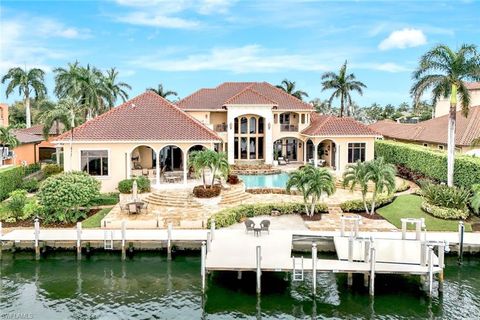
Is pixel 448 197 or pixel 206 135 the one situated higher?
pixel 206 135

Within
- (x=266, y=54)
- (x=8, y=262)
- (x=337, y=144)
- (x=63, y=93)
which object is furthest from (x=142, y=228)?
(x=266, y=54)


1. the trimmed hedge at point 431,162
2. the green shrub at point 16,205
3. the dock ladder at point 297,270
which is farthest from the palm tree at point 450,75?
the green shrub at point 16,205

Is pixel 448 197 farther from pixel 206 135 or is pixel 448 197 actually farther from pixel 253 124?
pixel 253 124

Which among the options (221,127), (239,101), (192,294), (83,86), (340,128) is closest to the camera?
(192,294)

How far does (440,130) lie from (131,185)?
3060 centimetres

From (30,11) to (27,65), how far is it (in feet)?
127

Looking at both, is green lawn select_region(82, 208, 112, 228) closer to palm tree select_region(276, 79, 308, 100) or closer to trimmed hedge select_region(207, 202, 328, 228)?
trimmed hedge select_region(207, 202, 328, 228)

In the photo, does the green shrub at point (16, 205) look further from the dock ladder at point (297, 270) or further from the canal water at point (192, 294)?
the dock ladder at point (297, 270)

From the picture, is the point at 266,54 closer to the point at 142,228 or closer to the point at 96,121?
the point at 96,121

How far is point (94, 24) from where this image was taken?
1323 inches

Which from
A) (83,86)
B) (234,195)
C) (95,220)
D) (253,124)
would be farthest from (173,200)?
(83,86)

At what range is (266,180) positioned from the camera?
3838 centimetres

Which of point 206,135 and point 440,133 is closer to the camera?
point 206,135

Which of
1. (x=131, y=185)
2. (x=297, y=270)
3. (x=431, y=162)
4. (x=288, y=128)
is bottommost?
(x=297, y=270)
